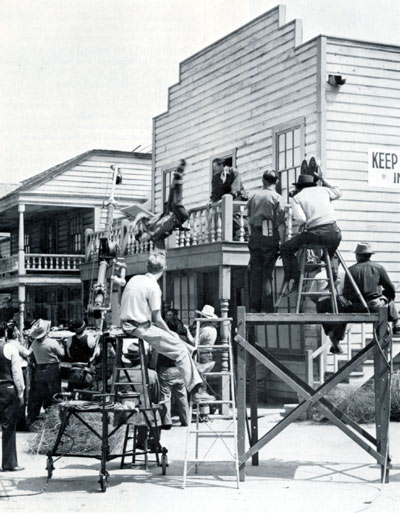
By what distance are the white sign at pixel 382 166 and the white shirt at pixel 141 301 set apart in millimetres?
8194

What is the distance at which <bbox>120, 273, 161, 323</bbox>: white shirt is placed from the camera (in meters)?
9.63

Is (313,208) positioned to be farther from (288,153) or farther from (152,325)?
(288,153)

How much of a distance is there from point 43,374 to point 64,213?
19363 mm

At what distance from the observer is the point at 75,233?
103 feet

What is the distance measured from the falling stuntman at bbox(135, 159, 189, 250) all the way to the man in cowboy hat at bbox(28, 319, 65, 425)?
4.16 metres

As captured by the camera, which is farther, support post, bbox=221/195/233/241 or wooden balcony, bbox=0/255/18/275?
wooden balcony, bbox=0/255/18/275

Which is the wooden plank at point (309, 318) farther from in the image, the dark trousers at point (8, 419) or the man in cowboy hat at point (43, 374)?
the man in cowboy hat at point (43, 374)

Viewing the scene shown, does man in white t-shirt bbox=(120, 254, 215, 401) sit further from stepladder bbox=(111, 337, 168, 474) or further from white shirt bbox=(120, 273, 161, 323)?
stepladder bbox=(111, 337, 168, 474)

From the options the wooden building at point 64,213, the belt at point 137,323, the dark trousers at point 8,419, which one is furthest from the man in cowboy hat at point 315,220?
the wooden building at point 64,213

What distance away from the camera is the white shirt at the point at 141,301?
9.63 metres

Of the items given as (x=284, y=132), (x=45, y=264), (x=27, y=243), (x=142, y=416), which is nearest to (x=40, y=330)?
(x=142, y=416)

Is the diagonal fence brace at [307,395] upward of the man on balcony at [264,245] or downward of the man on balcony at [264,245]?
downward

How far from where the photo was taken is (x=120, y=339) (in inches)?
389

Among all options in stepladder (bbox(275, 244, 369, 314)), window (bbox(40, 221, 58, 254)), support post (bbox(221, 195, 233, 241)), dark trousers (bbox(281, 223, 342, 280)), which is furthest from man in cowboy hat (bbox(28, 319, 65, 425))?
window (bbox(40, 221, 58, 254))
